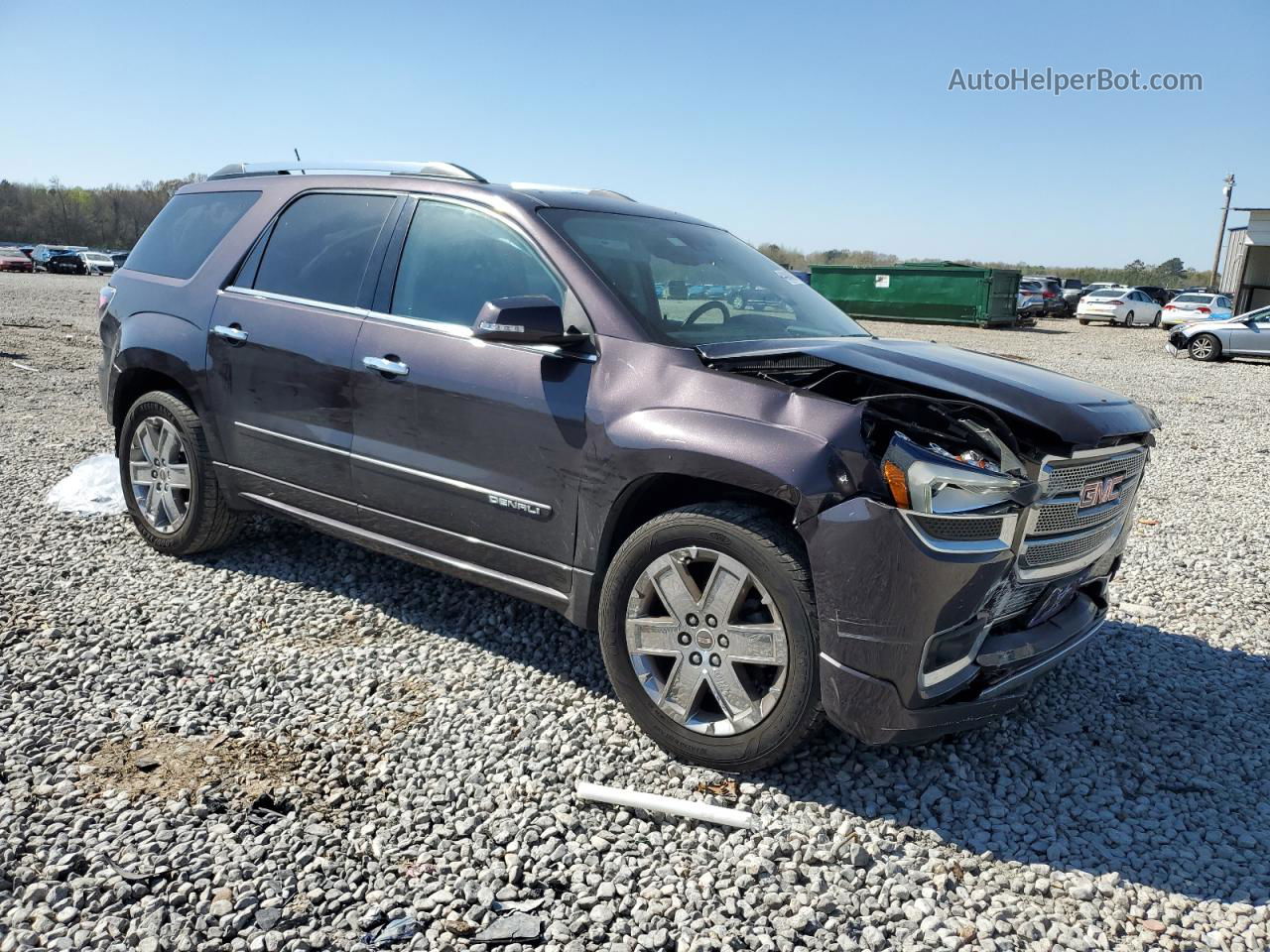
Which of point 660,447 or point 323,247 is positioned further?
point 323,247

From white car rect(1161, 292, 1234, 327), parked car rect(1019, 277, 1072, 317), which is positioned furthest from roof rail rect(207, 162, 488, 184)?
parked car rect(1019, 277, 1072, 317)

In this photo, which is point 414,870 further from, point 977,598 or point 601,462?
point 977,598

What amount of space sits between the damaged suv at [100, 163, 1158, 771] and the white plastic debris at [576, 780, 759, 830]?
208mm

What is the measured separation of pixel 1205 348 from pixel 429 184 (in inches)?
880

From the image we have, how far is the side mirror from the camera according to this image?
10.4 feet

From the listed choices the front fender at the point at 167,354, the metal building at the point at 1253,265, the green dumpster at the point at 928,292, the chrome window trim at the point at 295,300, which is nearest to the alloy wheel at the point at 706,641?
the chrome window trim at the point at 295,300

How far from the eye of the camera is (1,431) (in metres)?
7.90

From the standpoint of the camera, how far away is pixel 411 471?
3691mm

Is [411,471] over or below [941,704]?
over

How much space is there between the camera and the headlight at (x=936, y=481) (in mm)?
2619

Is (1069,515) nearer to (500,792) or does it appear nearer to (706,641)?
(706,641)

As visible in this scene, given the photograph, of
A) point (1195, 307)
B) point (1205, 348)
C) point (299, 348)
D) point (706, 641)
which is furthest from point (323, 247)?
point (1195, 307)

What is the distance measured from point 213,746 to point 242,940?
3.33 ft

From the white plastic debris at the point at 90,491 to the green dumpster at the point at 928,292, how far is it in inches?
1039
